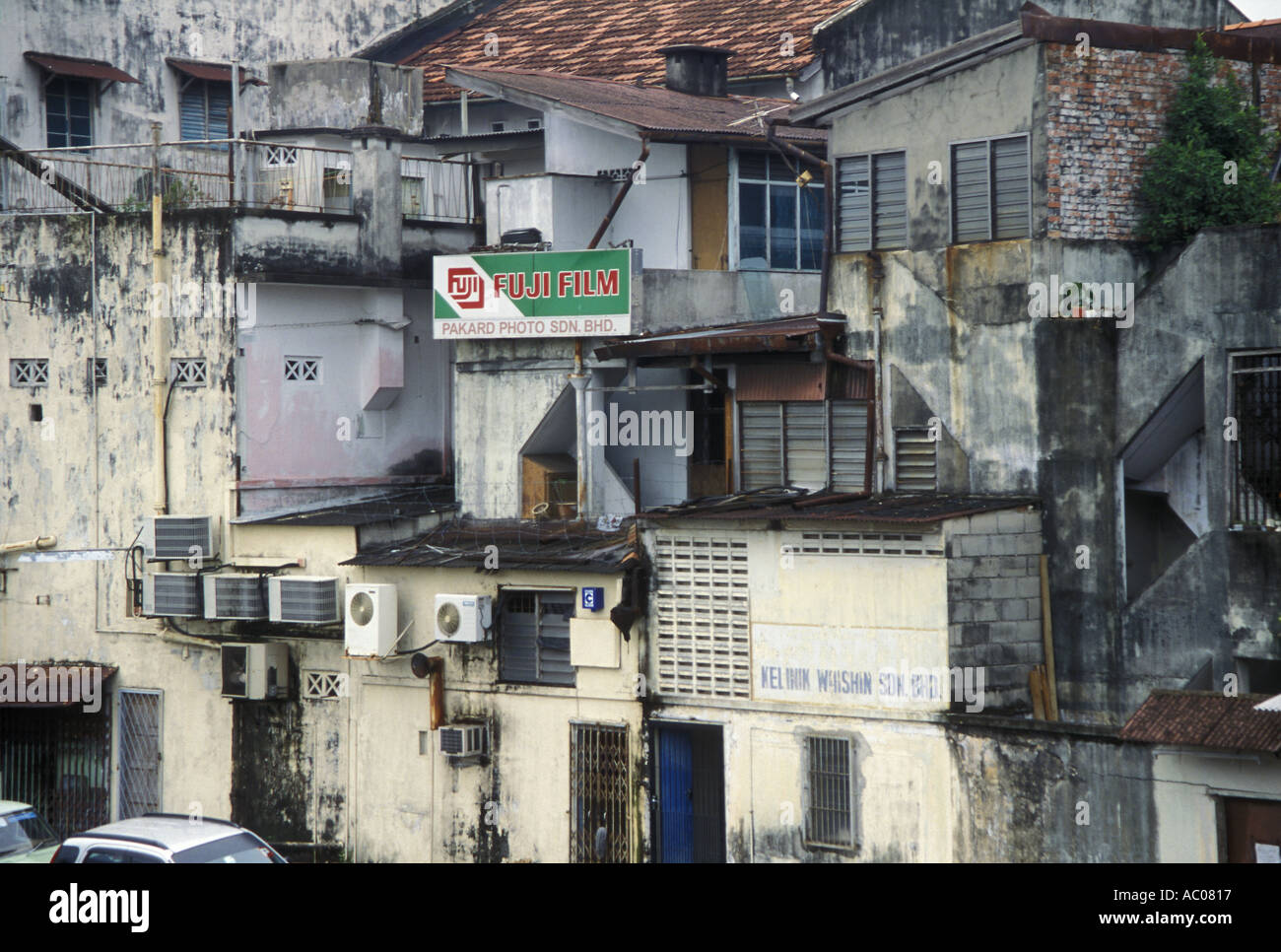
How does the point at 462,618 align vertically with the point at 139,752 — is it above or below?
above

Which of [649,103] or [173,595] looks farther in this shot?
[649,103]

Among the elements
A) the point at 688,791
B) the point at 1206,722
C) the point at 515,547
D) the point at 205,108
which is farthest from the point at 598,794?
the point at 205,108

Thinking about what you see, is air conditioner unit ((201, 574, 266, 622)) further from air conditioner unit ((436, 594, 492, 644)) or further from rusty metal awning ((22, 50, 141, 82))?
rusty metal awning ((22, 50, 141, 82))

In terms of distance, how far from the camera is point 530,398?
22.4 metres

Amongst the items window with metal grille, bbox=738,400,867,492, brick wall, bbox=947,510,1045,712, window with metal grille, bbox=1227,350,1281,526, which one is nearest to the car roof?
brick wall, bbox=947,510,1045,712

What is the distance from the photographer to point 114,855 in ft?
51.4

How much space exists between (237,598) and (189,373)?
3.35 metres

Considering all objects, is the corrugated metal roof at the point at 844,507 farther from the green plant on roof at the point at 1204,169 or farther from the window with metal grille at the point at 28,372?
the window with metal grille at the point at 28,372

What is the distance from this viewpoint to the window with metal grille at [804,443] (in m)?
20.2

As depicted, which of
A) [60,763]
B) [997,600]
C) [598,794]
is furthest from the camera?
[60,763]

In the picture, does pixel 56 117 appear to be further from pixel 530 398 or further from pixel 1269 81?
pixel 1269 81

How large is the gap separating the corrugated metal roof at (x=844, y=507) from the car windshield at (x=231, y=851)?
234 inches

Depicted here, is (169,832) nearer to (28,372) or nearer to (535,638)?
(535,638)

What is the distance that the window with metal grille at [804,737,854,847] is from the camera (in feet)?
58.9
